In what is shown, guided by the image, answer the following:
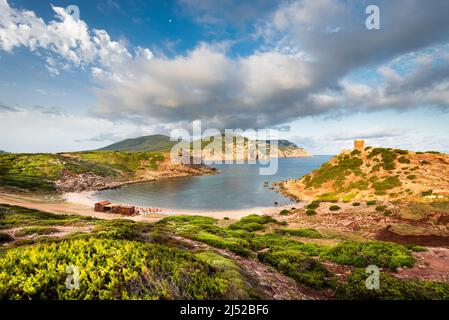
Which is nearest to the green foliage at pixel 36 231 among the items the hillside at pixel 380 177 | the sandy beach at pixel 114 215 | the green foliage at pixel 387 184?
the sandy beach at pixel 114 215

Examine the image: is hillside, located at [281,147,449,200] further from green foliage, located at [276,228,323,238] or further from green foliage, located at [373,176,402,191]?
green foliage, located at [276,228,323,238]

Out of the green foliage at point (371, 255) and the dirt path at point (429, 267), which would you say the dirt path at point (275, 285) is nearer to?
the green foliage at point (371, 255)

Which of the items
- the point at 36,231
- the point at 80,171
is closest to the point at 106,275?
the point at 36,231

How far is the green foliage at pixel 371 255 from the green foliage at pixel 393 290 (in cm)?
288

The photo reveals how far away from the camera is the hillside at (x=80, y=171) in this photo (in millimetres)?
85000

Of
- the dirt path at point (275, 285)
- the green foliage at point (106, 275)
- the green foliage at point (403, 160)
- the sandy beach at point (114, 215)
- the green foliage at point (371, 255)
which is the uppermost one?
the green foliage at point (403, 160)

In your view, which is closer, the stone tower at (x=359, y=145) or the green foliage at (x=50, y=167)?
the stone tower at (x=359, y=145)

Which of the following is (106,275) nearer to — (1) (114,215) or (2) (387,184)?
(1) (114,215)

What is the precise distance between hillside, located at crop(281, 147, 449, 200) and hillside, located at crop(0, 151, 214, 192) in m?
83.3

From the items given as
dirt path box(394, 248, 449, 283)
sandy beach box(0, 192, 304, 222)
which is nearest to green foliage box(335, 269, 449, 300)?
dirt path box(394, 248, 449, 283)

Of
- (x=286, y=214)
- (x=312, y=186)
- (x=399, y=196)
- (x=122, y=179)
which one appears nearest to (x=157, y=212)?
(x=286, y=214)

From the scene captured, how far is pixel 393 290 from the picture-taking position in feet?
32.6
